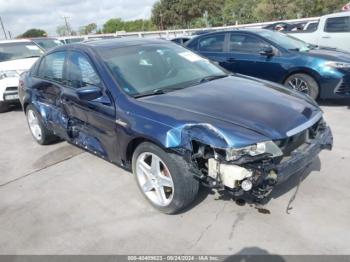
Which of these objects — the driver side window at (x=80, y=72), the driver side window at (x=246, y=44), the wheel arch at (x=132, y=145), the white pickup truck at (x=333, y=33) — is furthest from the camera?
the white pickup truck at (x=333, y=33)

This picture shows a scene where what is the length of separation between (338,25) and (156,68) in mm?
7611

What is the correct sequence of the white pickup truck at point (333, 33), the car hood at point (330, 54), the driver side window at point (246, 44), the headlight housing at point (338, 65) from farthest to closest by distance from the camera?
1. the white pickup truck at point (333, 33)
2. the driver side window at point (246, 44)
3. the car hood at point (330, 54)
4. the headlight housing at point (338, 65)

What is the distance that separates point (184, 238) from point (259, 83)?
2.01 metres

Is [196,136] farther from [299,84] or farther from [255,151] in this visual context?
[299,84]

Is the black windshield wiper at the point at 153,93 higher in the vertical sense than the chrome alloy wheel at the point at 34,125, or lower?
higher

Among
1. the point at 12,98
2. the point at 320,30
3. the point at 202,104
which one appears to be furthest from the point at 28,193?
the point at 320,30

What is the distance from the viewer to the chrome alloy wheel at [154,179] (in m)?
3.25

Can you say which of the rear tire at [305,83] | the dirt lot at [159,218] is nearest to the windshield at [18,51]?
the dirt lot at [159,218]

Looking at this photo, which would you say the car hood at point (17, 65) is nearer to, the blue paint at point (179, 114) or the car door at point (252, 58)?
the blue paint at point (179, 114)

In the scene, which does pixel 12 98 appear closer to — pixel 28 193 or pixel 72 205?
pixel 28 193

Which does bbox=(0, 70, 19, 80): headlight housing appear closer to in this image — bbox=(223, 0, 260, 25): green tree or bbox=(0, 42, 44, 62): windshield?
bbox=(0, 42, 44, 62): windshield

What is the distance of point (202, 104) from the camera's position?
326 cm

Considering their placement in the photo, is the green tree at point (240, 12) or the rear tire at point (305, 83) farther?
the green tree at point (240, 12)

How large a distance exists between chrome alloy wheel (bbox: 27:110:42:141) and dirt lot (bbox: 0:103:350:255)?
1.22 meters
